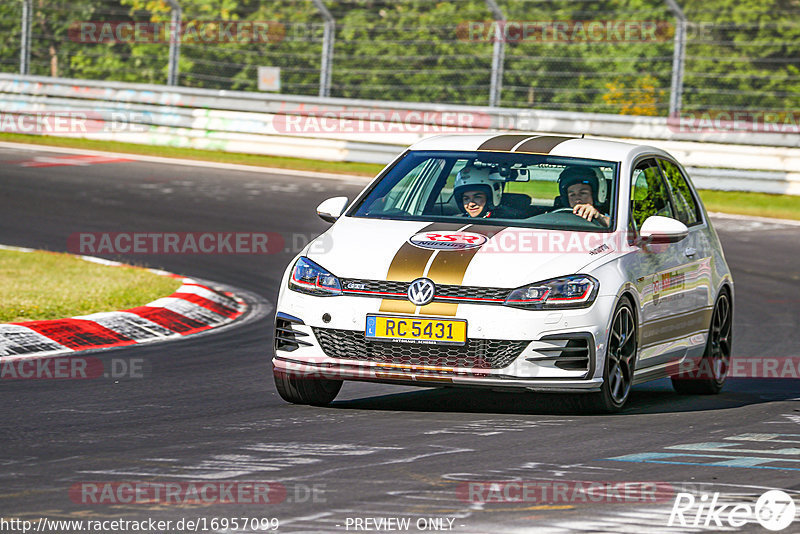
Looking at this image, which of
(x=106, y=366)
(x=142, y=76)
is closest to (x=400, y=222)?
(x=106, y=366)

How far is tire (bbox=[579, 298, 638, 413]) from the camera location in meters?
7.74

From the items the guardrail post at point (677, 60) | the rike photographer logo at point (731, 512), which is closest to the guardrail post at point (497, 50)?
the guardrail post at point (677, 60)

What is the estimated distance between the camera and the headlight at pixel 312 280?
301 inches

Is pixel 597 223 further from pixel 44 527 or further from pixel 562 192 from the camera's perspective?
pixel 44 527

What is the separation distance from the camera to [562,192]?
336 inches

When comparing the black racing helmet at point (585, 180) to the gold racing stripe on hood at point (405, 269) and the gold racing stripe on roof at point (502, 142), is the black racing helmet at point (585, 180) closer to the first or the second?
the gold racing stripe on roof at point (502, 142)

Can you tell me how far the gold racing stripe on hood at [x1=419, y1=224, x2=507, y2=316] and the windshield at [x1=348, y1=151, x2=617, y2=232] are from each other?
0.60 m

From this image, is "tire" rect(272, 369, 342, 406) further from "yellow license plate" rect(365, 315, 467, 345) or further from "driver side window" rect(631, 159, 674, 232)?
"driver side window" rect(631, 159, 674, 232)

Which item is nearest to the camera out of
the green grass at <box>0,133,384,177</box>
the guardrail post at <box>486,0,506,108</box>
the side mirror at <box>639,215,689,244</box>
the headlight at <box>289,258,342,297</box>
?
the headlight at <box>289,258,342,297</box>

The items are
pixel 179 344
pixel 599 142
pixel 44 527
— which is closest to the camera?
pixel 44 527

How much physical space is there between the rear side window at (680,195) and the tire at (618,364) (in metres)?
1.35

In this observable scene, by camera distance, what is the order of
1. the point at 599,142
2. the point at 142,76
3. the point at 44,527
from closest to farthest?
the point at 44,527 → the point at 599,142 → the point at 142,76

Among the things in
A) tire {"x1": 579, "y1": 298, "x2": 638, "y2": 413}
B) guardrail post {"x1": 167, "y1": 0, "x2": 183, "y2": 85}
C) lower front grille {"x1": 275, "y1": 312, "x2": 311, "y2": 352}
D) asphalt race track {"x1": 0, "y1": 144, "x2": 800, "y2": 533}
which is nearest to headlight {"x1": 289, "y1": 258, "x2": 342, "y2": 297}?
lower front grille {"x1": 275, "y1": 312, "x2": 311, "y2": 352}

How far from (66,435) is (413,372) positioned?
1.73 m
